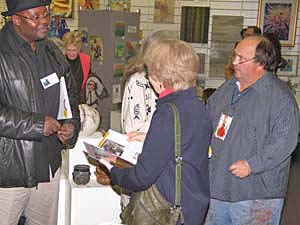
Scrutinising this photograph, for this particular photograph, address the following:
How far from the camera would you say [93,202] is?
9.46 ft

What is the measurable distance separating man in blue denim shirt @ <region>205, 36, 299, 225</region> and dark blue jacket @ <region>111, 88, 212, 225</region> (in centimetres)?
47

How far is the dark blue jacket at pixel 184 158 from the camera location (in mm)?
1777

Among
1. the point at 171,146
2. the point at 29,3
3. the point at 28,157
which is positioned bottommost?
the point at 28,157

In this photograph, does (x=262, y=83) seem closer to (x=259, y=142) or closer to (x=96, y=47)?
(x=259, y=142)

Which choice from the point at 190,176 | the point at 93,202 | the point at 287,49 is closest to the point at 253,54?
the point at 190,176

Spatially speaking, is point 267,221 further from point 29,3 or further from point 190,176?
point 29,3

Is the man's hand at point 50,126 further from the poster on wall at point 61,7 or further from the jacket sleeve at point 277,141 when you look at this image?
the poster on wall at point 61,7

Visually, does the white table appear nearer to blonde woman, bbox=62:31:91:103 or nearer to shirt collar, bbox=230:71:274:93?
shirt collar, bbox=230:71:274:93

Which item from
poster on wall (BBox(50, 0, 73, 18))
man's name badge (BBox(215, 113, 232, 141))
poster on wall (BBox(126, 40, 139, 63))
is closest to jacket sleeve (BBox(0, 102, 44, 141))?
man's name badge (BBox(215, 113, 232, 141))

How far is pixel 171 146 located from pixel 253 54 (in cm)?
86

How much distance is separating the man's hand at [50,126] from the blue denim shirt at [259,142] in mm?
856

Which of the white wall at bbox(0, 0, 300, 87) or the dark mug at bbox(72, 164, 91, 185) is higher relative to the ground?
the white wall at bbox(0, 0, 300, 87)

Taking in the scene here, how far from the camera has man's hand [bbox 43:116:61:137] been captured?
2.21m

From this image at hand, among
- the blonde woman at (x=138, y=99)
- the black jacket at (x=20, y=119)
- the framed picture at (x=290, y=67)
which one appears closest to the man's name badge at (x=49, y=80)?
the black jacket at (x=20, y=119)
